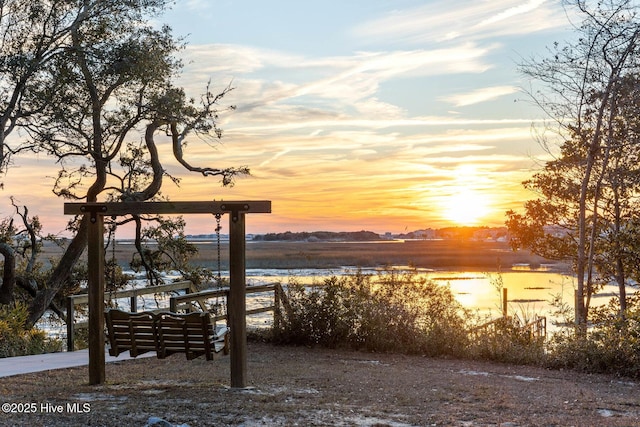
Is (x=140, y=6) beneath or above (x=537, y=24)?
above

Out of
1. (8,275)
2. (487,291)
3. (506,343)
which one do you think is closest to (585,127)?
(506,343)

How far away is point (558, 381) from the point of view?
911cm

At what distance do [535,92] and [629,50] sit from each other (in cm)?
202

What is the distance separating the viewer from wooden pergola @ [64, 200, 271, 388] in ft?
25.7

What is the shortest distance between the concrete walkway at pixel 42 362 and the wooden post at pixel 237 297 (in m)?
2.80

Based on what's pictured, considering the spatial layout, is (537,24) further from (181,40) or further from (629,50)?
(181,40)

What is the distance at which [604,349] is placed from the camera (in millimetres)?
10039

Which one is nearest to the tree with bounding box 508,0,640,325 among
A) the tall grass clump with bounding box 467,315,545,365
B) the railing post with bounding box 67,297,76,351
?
the tall grass clump with bounding box 467,315,545,365

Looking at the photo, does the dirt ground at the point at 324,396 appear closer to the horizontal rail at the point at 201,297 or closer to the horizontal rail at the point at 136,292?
the horizontal rail at the point at 201,297

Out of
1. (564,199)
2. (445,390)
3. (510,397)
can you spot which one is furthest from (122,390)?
(564,199)

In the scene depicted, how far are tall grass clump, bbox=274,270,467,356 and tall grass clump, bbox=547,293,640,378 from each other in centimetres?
→ 152

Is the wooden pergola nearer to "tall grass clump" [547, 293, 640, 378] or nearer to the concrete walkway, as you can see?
the concrete walkway

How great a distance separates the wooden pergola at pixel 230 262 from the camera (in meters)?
7.84

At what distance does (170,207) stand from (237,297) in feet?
4.10
